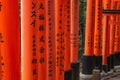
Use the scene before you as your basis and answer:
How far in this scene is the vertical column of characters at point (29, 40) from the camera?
3.55 meters

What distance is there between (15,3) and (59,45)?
333 centimetres

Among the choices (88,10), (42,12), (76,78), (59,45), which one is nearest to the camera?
(42,12)

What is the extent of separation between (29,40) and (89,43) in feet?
21.0

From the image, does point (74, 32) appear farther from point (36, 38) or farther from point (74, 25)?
point (36, 38)

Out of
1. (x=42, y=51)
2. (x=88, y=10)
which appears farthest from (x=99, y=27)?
(x=42, y=51)

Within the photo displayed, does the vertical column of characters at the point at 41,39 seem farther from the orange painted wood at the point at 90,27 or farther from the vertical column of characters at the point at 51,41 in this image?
the orange painted wood at the point at 90,27

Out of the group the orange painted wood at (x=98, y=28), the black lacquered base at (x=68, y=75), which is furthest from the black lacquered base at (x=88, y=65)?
the black lacquered base at (x=68, y=75)

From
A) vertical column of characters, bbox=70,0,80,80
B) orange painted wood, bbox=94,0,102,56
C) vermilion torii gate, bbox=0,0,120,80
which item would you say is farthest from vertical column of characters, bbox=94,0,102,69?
vertical column of characters, bbox=70,0,80,80

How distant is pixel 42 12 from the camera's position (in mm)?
4059

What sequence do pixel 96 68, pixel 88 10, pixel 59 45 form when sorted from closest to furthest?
pixel 59 45 → pixel 88 10 → pixel 96 68

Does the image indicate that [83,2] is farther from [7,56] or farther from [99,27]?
[7,56]

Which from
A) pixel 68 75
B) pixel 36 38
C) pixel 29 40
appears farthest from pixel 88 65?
Answer: pixel 29 40

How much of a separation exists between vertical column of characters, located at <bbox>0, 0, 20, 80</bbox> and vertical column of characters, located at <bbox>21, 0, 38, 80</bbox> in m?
0.37

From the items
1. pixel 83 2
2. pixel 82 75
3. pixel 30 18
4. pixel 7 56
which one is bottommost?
pixel 82 75
